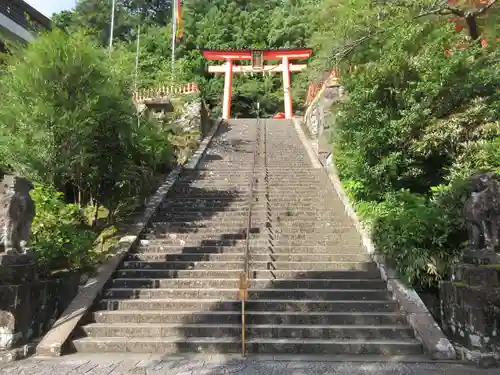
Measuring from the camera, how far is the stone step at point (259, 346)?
16.6 feet

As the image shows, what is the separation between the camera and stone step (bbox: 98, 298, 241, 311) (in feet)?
19.4

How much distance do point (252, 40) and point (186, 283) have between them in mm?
32323

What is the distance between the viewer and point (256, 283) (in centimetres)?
648

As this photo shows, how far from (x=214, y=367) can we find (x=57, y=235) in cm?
373

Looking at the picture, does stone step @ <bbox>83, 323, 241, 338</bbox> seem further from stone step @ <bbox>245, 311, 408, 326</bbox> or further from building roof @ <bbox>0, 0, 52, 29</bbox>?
building roof @ <bbox>0, 0, 52, 29</bbox>

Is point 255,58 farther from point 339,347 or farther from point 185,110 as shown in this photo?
point 339,347

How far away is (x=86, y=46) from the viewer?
7461mm

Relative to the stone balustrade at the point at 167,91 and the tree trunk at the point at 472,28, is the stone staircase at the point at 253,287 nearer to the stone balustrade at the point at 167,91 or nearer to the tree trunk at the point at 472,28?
the tree trunk at the point at 472,28

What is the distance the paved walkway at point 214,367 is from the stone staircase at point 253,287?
32 centimetres

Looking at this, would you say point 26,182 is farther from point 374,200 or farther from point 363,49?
point 363,49

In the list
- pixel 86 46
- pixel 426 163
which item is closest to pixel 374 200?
pixel 426 163

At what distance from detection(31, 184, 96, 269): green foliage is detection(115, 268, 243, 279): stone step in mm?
716

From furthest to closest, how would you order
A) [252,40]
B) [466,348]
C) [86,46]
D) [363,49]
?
[252,40], [363,49], [86,46], [466,348]

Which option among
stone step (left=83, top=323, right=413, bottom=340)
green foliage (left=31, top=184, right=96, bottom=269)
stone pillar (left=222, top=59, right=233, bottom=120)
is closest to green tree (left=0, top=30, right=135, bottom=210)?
green foliage (left=31, top=184, right=96, bottom=269)
